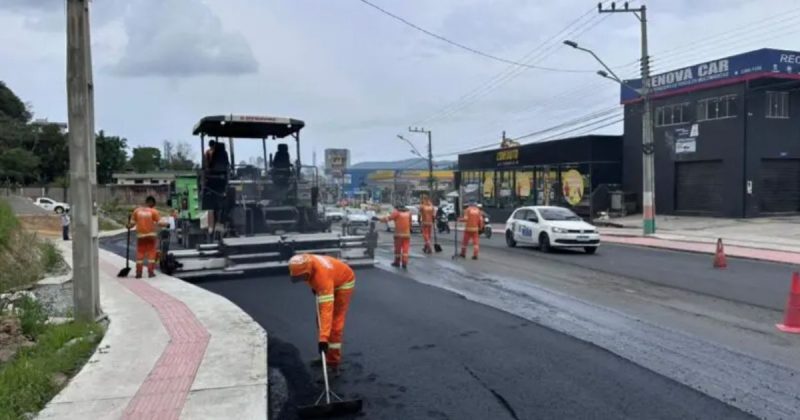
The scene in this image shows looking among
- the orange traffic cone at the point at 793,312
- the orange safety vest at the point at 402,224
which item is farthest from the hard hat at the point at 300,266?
the orange safety vest at the point at 402,224

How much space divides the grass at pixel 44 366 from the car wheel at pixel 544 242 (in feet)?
47.0

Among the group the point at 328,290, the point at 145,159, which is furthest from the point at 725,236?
the point at 145,159

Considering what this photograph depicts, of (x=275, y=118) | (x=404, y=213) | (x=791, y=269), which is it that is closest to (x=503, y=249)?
(x=404, y=213)

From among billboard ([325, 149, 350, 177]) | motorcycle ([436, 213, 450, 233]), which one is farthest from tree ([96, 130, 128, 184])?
motorcycle ([436, 213, 450, 233])

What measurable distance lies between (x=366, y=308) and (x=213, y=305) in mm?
2282

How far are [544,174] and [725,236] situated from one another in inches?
815

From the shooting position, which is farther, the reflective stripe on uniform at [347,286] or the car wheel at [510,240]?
the car wheel at [510,240]

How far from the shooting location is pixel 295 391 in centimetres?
628

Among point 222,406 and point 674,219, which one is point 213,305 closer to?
point 222,406

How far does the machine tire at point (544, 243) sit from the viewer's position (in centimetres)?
2061

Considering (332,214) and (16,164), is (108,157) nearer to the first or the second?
(16,164)

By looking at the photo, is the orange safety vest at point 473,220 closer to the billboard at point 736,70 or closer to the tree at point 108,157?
the billboard at point 736,70

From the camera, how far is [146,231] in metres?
13.9

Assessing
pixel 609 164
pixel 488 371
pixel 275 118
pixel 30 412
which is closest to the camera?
pixel 30 412
